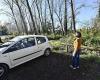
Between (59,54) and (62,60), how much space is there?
1369 millimetres

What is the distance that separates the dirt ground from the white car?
1.43ft

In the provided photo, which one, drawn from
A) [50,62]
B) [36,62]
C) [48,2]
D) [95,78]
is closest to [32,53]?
[36,62]

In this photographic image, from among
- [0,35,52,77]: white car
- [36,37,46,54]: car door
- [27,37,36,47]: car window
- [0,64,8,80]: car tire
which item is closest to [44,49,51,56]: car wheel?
[0,35,52,77]: white car

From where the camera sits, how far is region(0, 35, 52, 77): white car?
6934mm

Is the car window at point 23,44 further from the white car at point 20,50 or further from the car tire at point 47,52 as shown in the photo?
the car tire at point 47,52

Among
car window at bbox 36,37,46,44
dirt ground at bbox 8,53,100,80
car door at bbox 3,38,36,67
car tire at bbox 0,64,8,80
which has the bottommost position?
dirt ground at bbox 8,53,100,80

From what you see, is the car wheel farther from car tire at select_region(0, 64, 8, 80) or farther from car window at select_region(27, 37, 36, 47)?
car tire at select_region(0, 64, 8, 80)

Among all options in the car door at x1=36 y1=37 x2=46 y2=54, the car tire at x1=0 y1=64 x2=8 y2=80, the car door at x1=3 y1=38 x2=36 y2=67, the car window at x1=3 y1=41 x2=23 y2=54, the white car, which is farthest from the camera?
the car door at x1=36 y1=37 x2=46 y2=54

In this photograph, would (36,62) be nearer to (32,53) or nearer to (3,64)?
(32,53)

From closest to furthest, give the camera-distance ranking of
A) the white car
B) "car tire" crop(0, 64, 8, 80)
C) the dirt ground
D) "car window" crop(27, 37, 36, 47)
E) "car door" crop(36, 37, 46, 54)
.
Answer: the dirt ground → "car tire" crop(0, 64, 8, 80) → the white car → "car window" crop(27, 37, 36, 47) → "car door" crop(36, 37, 46, 54)

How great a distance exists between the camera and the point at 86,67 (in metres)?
7.68

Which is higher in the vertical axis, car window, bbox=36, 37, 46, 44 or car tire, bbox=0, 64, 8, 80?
car window, bbox=36, 37, 46, 44

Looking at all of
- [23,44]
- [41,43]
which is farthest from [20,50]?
[41,43]

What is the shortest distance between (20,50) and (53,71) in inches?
82.0
